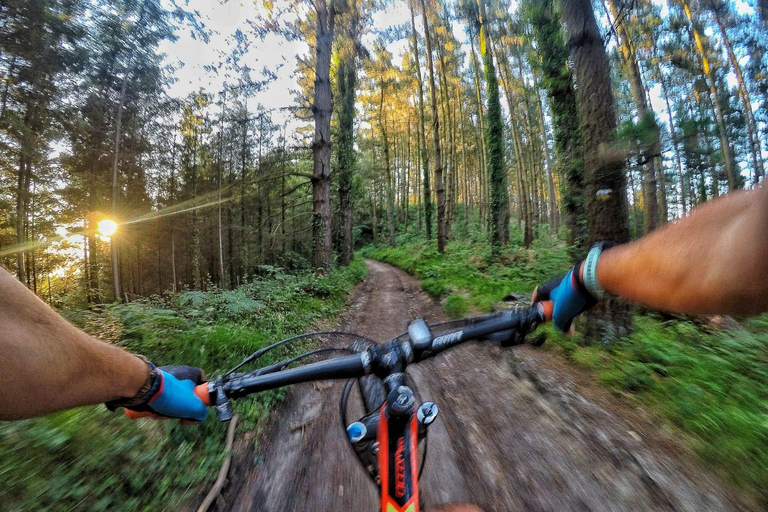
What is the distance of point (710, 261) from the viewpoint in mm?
641

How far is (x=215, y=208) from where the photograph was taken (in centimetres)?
2391

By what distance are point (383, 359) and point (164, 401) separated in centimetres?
78

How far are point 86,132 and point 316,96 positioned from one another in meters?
11.6

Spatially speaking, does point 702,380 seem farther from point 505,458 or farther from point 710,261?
point 710,261

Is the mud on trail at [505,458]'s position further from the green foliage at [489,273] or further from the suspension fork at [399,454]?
the green foliage at [489,273]

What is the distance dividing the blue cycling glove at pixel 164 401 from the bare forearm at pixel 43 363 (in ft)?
0.25

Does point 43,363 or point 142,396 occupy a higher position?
point 43,363

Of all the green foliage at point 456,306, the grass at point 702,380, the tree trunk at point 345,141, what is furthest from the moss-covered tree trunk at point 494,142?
the grass at point 702,380

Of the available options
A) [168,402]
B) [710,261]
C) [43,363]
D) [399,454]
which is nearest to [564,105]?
[710,261]

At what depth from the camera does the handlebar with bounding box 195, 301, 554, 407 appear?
1135mm

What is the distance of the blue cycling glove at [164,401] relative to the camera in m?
1.01

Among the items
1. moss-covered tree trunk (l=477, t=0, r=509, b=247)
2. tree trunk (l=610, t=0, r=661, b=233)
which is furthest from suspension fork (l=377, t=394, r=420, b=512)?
moss-covered tree trunk (l=477, t=0, r=509, b=247)

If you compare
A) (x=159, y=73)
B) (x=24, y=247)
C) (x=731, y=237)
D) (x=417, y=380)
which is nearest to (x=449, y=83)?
(x=159, y=73)

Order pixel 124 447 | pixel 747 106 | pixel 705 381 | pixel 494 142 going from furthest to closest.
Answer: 1. pixel 747 106
2. pixel 494 142
3. pixel 705 381
4. pixel 124 447
